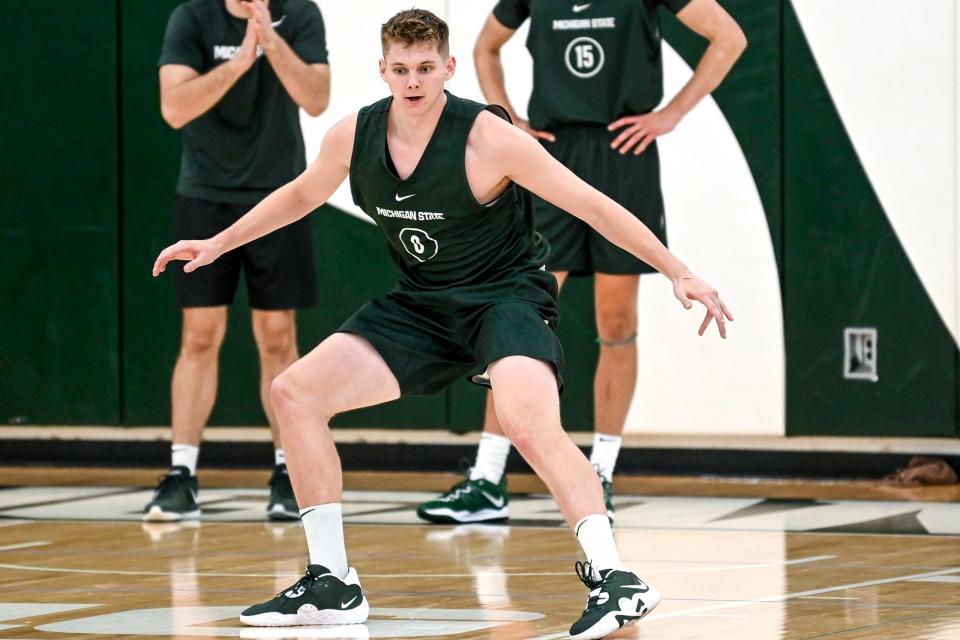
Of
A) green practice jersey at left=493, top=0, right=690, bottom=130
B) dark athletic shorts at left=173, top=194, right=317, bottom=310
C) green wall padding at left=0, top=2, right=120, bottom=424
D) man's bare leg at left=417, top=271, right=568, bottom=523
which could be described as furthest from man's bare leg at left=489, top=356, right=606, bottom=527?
green wall padding at left=0, top=2, right=120, bottom=424

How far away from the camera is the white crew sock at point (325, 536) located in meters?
3.77

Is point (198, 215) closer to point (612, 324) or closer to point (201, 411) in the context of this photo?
point (201, 411)

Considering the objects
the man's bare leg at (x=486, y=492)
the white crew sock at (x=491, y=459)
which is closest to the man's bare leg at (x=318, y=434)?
the man's bare leg at (x=486, y=492)

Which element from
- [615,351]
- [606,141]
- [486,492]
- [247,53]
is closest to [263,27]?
[247,53]

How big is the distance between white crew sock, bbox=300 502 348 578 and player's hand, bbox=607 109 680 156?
2.09 metres

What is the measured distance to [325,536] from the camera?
3770 millimetres

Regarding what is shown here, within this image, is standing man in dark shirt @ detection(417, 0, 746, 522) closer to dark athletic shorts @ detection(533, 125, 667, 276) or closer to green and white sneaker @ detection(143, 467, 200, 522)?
dark athletic shorts @ detection(533, 125, 667, 276)

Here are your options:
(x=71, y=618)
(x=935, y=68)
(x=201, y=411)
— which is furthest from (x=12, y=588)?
(x=935, y=68)

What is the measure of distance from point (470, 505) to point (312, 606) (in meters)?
1.77

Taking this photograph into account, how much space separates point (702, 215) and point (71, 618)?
336cm

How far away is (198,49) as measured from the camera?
568 centimetres

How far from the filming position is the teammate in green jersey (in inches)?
143

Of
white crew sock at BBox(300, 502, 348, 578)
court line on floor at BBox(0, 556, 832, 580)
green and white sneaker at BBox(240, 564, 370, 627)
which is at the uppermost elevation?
white crew sock at BBox(300, 502, 348, 578)

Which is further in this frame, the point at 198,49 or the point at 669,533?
the point at 198,49
